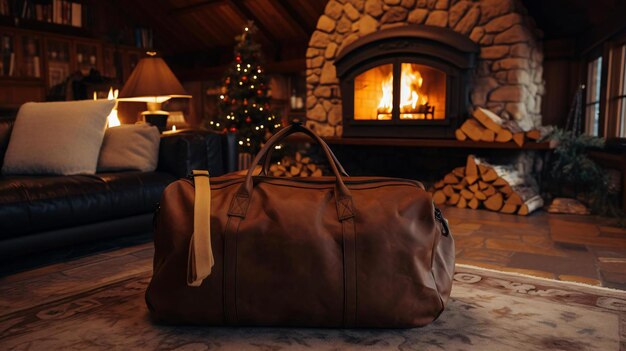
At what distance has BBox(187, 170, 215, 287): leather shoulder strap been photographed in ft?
3.88

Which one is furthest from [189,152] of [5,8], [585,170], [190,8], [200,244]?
[5,8]

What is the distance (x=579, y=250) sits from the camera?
2.38 m

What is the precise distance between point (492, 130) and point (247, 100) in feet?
9.14

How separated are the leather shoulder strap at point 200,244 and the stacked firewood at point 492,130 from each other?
9.08 ft

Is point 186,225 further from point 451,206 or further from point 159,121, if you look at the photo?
point 451,206

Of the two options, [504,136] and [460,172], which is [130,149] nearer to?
[460,172]

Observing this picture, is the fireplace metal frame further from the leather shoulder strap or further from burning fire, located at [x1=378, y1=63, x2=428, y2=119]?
the leather shoulder strap

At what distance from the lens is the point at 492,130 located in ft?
11.7

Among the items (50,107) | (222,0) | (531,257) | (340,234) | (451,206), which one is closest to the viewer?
(340,234)

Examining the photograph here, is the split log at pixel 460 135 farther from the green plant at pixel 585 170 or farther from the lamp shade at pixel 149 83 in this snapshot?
the lamp shade at pixel 149 83

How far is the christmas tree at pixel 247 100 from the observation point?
17.6 feet

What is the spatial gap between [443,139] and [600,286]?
2.18m

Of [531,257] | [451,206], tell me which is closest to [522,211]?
[451,206]

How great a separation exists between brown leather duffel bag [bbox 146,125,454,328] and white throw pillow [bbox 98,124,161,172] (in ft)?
4.53
